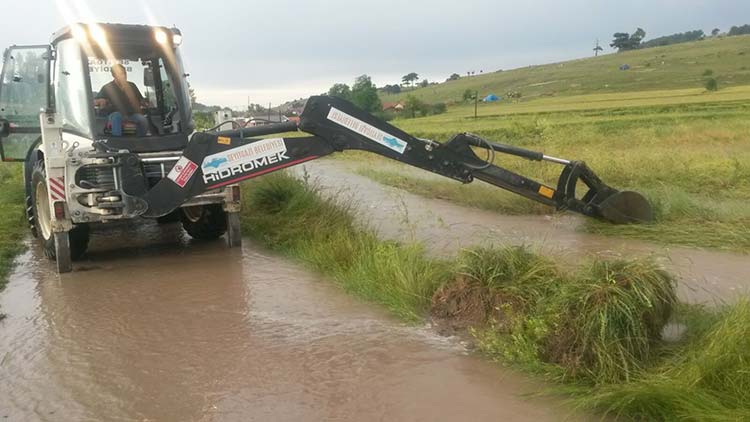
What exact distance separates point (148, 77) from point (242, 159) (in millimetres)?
2592

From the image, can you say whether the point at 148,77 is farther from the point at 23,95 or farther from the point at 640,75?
the point at 640,75

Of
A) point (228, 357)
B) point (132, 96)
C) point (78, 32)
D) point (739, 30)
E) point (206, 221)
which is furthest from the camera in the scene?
point (739, 30)

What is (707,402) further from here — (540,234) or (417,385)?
(540,234)

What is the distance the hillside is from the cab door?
5668 cm

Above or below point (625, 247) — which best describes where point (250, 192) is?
above

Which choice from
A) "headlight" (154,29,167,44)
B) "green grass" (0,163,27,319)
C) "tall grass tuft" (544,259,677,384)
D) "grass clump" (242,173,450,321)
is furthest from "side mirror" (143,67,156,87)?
"tall grass tuft" (544,259,677,384)

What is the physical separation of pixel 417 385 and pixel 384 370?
1.09ft

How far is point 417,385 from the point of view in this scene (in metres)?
4.45

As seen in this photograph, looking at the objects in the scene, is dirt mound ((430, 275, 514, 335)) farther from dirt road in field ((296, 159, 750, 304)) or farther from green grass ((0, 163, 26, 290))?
green grass ((0, 163, 26, 290))

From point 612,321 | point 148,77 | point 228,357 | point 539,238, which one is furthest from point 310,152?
point 612,321

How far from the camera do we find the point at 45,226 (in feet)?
27.4

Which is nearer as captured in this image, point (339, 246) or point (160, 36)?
point (339, 246)

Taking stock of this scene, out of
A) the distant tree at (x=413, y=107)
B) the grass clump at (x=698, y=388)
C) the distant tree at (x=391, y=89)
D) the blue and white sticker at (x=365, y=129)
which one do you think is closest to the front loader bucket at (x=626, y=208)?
the blue and white sticker at (x=365, y=129)

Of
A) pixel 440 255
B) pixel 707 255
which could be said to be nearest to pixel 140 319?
pixel 440 255
